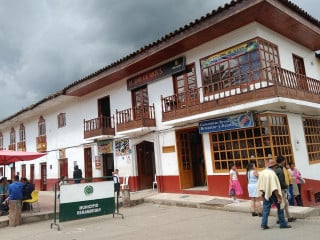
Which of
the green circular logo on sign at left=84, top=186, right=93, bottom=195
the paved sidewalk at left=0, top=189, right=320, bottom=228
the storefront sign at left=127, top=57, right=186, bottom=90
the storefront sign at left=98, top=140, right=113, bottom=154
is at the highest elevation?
the storefront sign at left=127, top=57, right=186, bottom=90

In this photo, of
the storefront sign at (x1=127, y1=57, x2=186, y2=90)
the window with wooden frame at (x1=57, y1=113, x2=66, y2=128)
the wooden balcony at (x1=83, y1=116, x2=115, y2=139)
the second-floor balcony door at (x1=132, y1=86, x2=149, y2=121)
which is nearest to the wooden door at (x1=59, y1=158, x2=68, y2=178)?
the window with wooden frame at (x1=57, y1=113, x2=66, y2=128)

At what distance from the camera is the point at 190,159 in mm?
13867

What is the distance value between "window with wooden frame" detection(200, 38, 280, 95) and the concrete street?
445 centimetres

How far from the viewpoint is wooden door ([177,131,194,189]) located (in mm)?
13414

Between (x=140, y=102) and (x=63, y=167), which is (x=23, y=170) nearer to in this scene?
(x=63, y=167)

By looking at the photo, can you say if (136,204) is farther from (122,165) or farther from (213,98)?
(213,98)

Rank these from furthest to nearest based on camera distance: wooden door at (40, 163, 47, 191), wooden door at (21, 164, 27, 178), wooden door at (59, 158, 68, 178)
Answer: wooden door at (21, 164, 27, 178), wooden door at (40, 163, 47, 191), wooden door at (59, 158, 68, 178)

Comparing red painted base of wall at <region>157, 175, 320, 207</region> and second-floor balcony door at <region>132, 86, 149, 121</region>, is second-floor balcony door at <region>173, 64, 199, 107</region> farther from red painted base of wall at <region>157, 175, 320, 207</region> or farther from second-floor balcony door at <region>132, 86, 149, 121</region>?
red painted base of wall at <region>157, 175, 320, 207</region>

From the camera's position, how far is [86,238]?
745cm

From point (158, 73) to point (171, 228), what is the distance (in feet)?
25.9

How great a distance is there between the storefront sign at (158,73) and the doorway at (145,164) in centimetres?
305

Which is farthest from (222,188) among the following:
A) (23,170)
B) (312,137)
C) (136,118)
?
(23,170)

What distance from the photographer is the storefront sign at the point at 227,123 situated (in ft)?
35.0

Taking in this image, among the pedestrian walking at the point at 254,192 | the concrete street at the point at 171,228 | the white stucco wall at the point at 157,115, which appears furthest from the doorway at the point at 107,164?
the pedestrian walking at the point at 254,192
